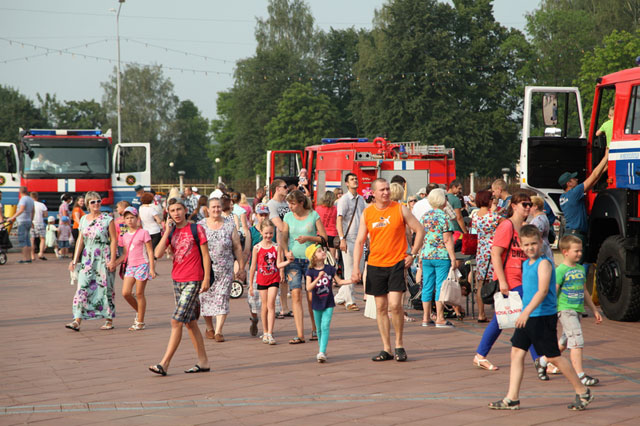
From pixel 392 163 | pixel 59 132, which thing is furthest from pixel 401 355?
pixel 59 132

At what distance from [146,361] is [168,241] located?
1.34 m

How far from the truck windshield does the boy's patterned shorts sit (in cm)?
1661

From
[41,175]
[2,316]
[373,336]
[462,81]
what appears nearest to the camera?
[373,336]

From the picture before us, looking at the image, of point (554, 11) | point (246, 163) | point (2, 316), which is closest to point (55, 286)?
point (2, 316)

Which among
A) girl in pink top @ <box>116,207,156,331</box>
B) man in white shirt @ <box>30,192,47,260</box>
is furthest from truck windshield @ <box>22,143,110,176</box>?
girl in pink top @ <box>116,207,156,331</box>

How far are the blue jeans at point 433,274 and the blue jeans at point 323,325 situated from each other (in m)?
2.44

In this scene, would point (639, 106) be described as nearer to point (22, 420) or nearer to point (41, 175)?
point (22, 420)

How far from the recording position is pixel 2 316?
39.8 ft

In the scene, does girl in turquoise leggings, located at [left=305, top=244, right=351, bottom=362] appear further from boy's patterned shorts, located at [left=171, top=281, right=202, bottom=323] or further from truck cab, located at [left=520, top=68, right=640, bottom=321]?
truck cab, located at [left=520, top=68, right=640, bottom=321]

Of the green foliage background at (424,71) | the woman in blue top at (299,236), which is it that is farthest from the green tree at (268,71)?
the woman in blue top at (299,236)

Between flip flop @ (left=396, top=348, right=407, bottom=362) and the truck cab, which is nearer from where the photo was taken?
flip flop @ (left=396, top=348, right=407, bottom=362)

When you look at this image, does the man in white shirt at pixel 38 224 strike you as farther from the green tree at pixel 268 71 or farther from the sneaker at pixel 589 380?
the green tree at pixel 268 71

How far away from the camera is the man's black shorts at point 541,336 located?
6273 millimetres

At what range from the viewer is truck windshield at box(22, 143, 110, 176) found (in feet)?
77.3
